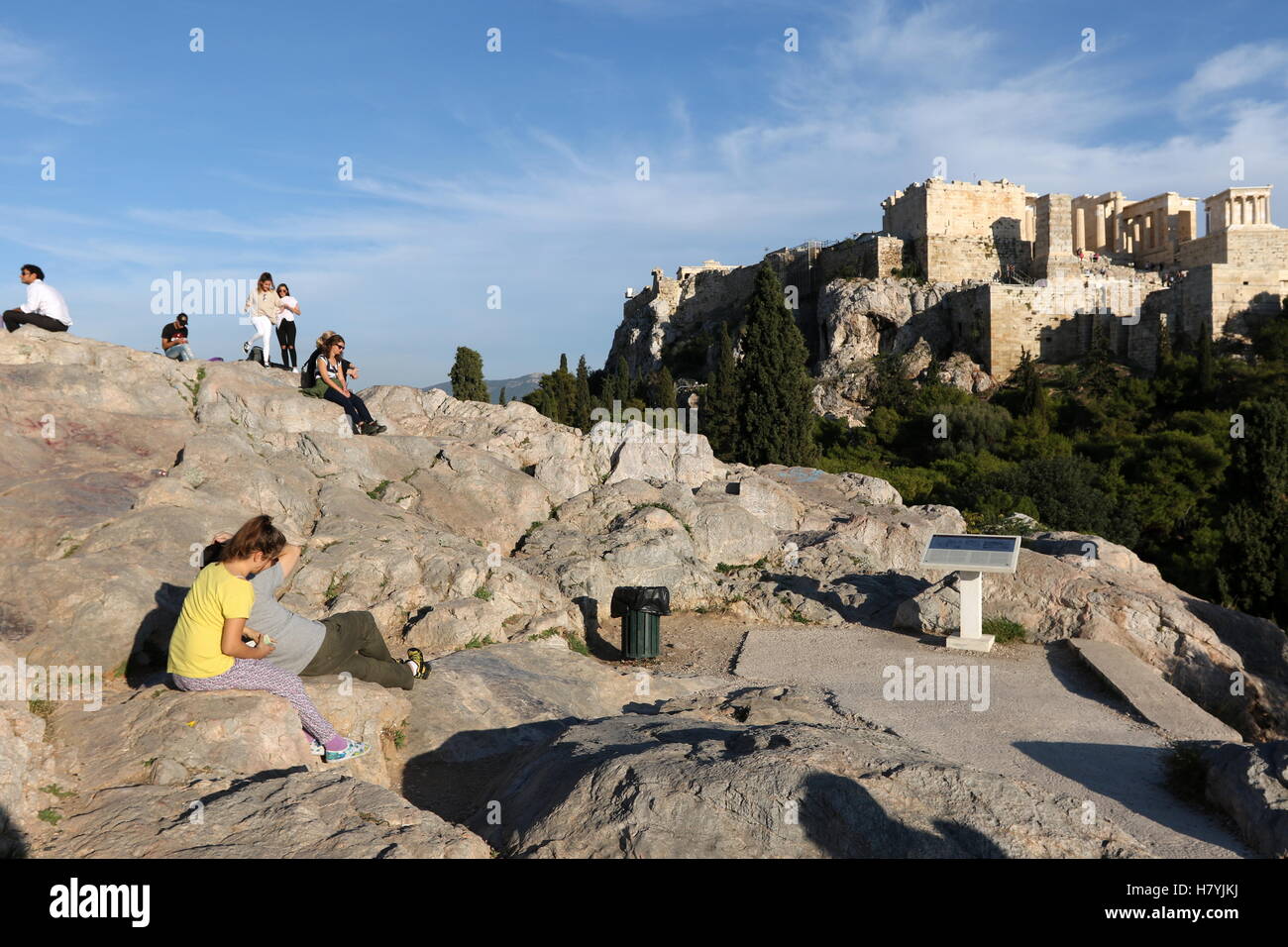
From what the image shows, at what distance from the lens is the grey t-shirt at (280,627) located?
5.38 metres

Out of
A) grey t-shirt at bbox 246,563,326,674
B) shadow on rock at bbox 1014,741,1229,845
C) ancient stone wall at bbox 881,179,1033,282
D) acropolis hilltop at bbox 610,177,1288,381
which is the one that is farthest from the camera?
ancient stone wall at bbox 881,179,1033,282

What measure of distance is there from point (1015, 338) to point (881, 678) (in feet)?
149

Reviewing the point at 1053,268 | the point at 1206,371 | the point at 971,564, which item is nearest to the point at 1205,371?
the point at 1206,371

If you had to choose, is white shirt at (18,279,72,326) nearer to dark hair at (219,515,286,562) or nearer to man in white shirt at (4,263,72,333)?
man in white shirt at (4,263,72,333)

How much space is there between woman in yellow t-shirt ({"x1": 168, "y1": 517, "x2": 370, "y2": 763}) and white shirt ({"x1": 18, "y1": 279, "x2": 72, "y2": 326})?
8567mm

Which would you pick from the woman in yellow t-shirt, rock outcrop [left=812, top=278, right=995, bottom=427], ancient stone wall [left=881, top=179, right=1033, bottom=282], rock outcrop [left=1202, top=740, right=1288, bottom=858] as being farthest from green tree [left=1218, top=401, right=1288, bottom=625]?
ancient stone wall [left=881, top=179, right=1033, bottom=282]

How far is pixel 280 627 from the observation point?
546 centimetres

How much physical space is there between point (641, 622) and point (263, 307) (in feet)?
26.0

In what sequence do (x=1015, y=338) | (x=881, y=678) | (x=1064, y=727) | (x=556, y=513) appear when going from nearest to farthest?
1. (x=1064, y=727)
2. (x=881, y=678)
3. (x=556, y=513)
4. (x=1015, y=338)

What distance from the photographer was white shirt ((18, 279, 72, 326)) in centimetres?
1171

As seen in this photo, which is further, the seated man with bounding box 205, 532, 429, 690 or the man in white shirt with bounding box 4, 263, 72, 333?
the man in white shirt with bounding box 4, 263, 72, 333

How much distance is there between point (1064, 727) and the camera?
799cm
